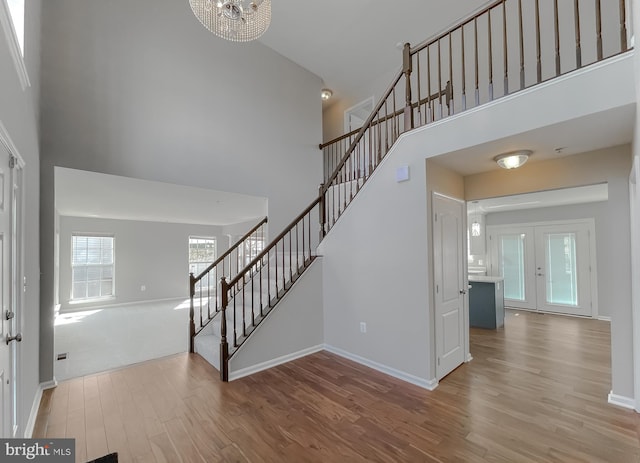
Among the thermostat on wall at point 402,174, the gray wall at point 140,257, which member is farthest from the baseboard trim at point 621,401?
the gray wall at point 140,257

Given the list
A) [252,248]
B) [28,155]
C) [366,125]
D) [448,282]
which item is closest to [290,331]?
[448,282]

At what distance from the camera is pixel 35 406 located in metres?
2.54

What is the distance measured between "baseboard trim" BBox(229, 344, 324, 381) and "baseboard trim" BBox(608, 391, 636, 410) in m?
2.98

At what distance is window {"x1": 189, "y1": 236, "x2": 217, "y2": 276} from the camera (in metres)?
9.27

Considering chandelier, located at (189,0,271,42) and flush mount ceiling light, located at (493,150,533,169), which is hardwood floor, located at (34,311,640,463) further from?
chandelier, located at (189,0,271,42)

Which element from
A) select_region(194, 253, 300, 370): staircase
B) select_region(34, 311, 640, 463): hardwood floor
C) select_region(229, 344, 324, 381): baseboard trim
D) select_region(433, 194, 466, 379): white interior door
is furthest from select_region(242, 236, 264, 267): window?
select_region(433, 194, 466, 379): white interior door

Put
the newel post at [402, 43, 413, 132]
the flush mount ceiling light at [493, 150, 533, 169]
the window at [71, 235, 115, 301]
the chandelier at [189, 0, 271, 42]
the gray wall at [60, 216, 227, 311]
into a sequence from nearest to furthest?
1. the chandelier at [189, 0, 271, 42]
2. the flush mount ceiling light at [493, 150, 533, 169]
3. the newel post at [402, 43, 413, 132]
4. the gray wall at [60, 216, 227, 311]
5. the window at [71, 235, 115, 301]

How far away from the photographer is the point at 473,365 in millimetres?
3453

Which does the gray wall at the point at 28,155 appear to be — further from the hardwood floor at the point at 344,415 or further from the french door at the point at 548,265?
the french door at the point at 548,265

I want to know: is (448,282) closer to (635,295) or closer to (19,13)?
(635,295)

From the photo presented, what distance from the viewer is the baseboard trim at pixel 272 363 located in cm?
318

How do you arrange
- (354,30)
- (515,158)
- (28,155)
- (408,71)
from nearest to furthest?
(28,155) → (515,158) → (408,71) → (354,30)

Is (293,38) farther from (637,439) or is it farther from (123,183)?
(637,439)

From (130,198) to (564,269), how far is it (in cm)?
894
